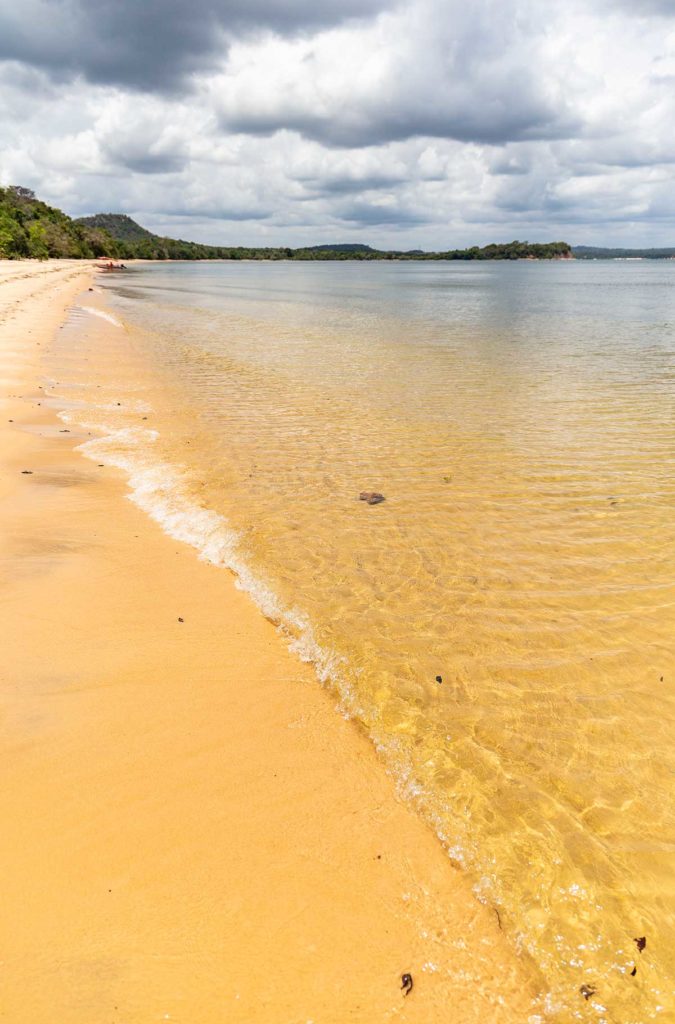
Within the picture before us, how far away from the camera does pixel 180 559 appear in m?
6.18

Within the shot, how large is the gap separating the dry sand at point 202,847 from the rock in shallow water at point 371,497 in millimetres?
2908

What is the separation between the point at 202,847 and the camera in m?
3.04

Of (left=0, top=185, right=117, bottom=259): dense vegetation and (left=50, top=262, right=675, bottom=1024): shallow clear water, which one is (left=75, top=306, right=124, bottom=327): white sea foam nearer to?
(left=50, top=262, right=675, bottom=1024): shallow clear water

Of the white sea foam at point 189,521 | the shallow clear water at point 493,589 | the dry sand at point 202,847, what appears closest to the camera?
the dry sand at point 202,847

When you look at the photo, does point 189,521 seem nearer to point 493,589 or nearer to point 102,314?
point 493,589

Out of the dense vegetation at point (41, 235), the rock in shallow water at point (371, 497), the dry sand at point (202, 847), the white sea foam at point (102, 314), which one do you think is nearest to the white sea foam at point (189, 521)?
the dry sand at point (202, 847)

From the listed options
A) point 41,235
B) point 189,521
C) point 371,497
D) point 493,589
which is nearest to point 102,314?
point 189,521

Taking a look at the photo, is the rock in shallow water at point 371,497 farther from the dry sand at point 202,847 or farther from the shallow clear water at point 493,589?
the dry sand at point 202,847

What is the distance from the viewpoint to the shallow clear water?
307 cm

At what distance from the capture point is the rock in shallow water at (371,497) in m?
7.77

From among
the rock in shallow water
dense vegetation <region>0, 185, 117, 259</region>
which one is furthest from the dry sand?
dense vegetation <region>0, 185, 117, 259</region>

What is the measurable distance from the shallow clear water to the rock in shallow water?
13 centimetres

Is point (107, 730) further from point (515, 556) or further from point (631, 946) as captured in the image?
point (515, 556)

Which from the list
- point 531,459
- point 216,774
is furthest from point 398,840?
point 531,459
